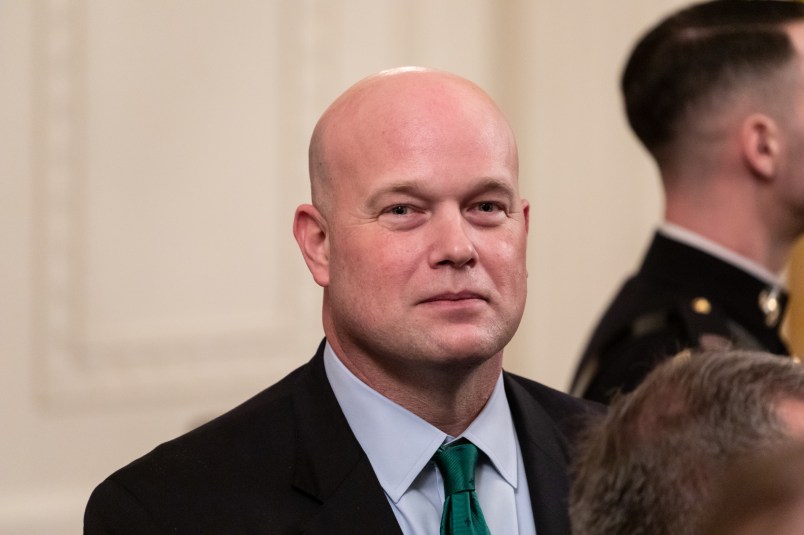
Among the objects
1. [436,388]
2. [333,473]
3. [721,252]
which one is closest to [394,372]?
[436,388]

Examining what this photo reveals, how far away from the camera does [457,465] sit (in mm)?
1933

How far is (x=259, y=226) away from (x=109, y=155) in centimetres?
46

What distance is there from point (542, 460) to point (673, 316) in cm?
94

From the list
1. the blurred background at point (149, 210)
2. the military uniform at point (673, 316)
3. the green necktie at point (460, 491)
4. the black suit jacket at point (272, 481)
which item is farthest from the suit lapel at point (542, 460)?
the blurred background at point (149, 210)

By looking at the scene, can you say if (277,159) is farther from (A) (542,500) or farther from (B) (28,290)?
(A) (542,500)

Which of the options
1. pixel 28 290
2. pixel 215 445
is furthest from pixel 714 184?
pixel 28 290

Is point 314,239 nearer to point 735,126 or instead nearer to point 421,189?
point 421,189

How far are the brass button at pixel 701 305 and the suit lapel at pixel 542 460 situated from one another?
0.87 metres

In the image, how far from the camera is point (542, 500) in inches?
78.4

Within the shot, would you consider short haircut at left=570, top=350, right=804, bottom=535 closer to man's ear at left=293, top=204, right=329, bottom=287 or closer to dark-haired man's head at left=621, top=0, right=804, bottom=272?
man's ear at left=293, top=204, right=329, bottom=287

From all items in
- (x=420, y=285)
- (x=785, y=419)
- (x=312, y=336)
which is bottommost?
(x=312, y=336)

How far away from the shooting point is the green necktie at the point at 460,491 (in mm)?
1868

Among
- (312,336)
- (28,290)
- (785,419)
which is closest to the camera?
(785,419)

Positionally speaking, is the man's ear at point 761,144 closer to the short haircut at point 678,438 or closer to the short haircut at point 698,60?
the short haircut at point 698,60
